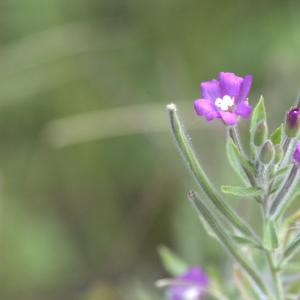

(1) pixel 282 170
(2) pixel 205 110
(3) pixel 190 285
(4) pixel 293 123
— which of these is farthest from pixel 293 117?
(3) pixel 190 285

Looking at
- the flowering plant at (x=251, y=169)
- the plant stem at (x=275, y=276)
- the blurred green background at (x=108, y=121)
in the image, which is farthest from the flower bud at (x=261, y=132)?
the blurred green background at (x=108, y=121)

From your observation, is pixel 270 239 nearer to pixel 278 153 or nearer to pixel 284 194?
pixel 284 194

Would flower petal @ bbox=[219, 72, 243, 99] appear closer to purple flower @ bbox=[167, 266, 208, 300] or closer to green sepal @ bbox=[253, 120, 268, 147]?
green sepal @ bbox=[253, 120, 268, 147]

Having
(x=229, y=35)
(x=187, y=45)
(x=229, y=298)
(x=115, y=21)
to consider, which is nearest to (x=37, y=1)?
(x=115, y=21)

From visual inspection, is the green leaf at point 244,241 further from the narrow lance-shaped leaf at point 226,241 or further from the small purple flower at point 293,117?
the small purple flower at point 293,117

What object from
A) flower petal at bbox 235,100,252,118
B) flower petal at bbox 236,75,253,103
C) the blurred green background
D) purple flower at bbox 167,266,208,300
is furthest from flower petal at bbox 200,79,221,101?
the blurred green background

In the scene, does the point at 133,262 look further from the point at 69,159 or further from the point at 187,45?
the point at 187,45
